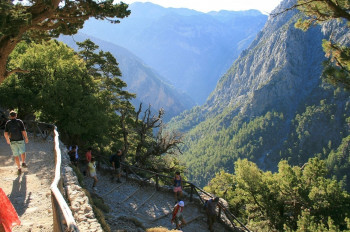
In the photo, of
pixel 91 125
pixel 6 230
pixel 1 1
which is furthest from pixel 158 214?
pixel 1 1

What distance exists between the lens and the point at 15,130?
8969mm

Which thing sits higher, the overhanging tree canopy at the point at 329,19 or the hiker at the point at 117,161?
the overhanging tree canopy at the point at 329,19

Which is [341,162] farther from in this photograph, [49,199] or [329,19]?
[49,199]

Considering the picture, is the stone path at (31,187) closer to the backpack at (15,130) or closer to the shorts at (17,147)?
the shorts at (17,147)

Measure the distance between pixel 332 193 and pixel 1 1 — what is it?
22533mm

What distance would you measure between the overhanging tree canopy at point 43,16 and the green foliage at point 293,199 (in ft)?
55.0

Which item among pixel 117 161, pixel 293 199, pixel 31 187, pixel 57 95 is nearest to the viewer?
pixel 31 187

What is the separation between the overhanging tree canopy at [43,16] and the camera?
7.57 meters

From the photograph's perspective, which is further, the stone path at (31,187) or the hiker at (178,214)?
the hiker at (178,214)

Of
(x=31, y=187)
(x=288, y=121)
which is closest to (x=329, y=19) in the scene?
(x=31, y=187)

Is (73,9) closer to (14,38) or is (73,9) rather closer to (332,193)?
(14,38)

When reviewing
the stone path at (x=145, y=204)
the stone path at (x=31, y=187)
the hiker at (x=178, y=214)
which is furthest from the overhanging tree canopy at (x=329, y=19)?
the stone path at (x=31, y=187)

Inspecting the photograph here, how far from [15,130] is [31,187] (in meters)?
2.15

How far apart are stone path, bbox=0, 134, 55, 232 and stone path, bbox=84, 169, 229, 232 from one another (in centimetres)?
316
